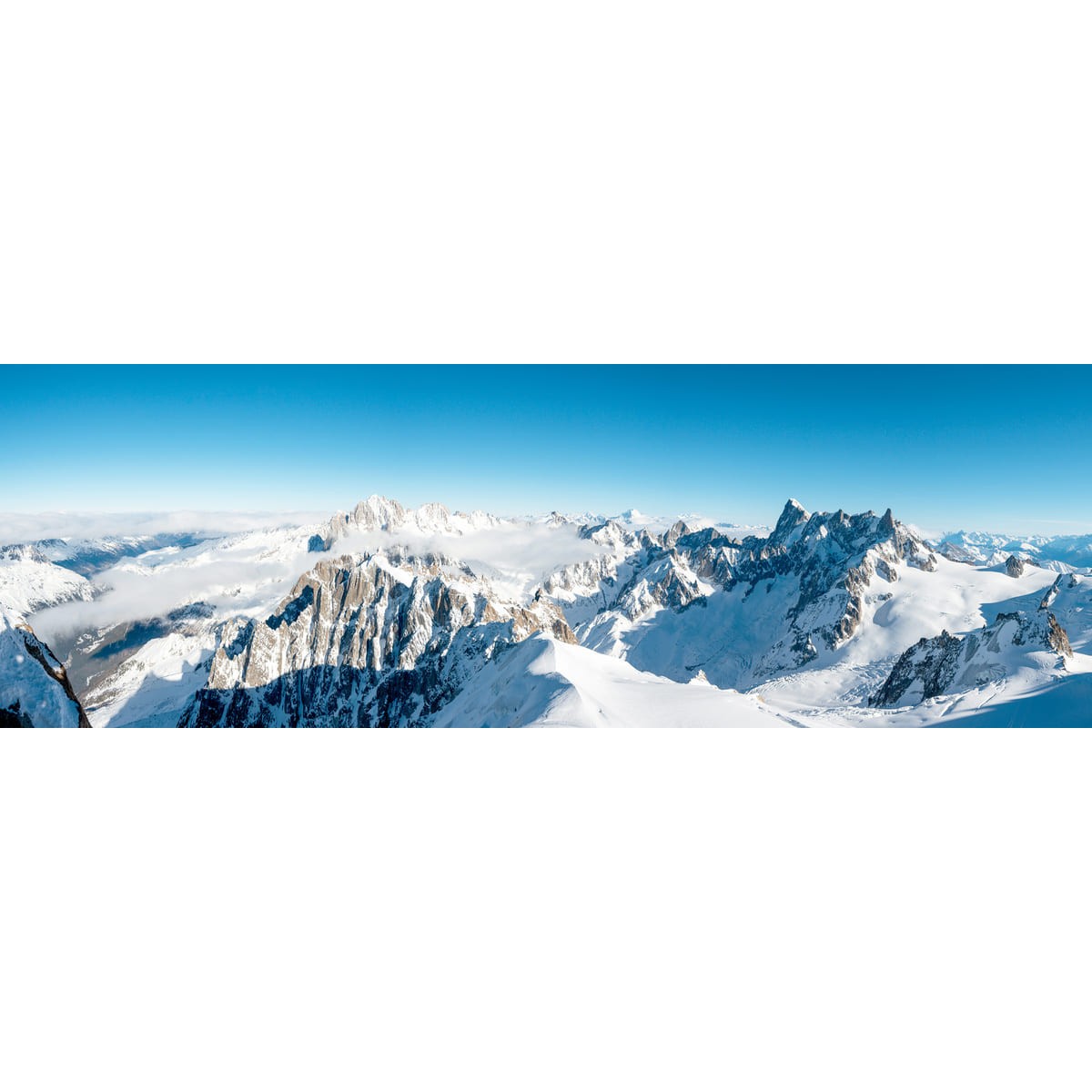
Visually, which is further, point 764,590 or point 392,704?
point 764,590

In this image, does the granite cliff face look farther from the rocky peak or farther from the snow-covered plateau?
the rocky peak

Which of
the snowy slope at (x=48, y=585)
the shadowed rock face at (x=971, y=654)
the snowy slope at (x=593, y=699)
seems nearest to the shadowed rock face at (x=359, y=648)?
the shadowed rock face at (x=971, y=654)

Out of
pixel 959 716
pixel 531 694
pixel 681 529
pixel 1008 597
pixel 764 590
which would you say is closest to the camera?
pixel 531 694

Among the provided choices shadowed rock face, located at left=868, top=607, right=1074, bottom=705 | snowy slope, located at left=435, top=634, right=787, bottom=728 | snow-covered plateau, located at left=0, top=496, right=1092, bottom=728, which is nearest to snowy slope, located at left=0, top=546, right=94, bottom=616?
snow-covered plateau, located at left=0, top=496, right=1092, bottom=728

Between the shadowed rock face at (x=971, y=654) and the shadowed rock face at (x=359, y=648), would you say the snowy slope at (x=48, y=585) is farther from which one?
the shadowed rock face at (x=971, y=654)
